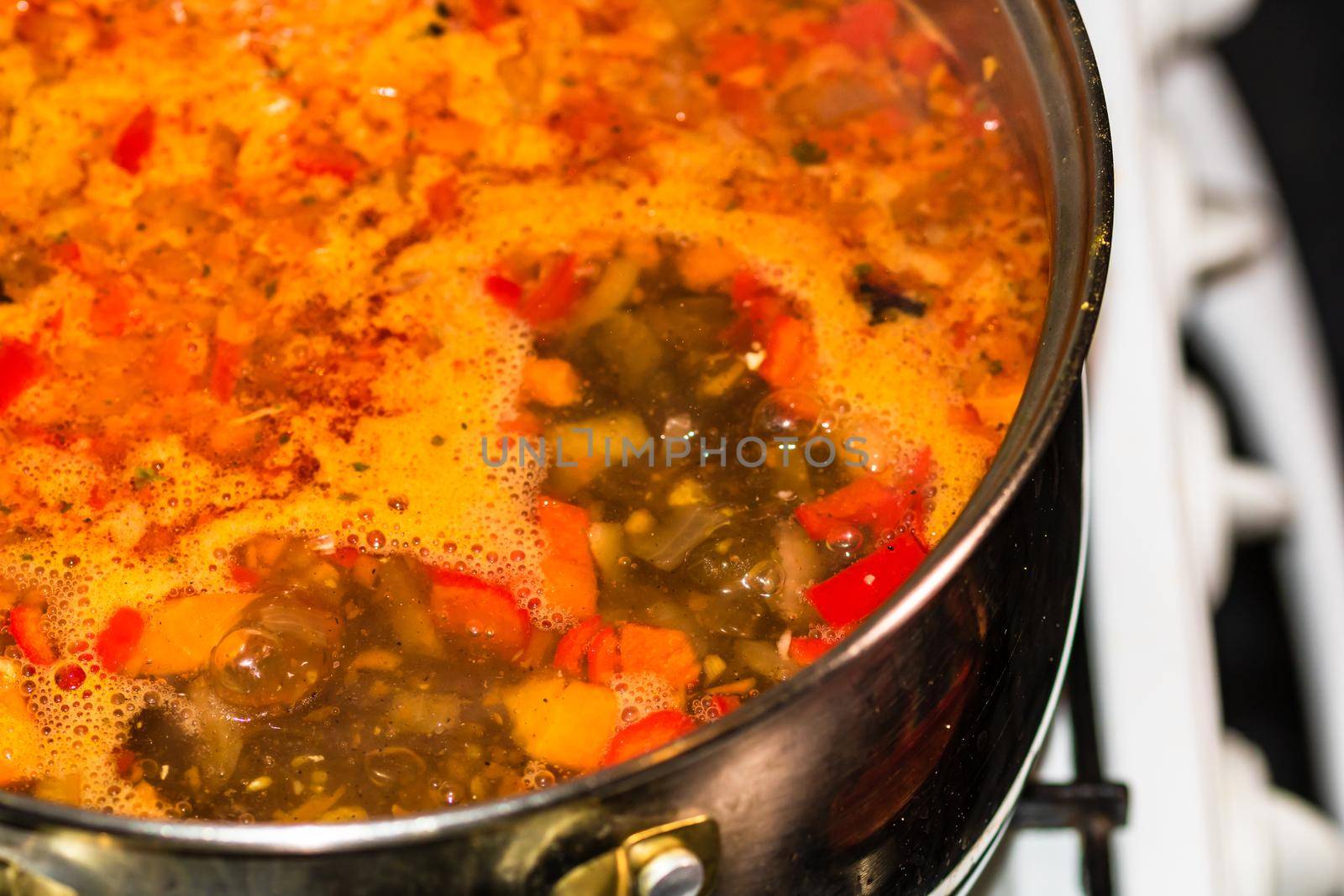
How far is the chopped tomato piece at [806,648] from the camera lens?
975 mm

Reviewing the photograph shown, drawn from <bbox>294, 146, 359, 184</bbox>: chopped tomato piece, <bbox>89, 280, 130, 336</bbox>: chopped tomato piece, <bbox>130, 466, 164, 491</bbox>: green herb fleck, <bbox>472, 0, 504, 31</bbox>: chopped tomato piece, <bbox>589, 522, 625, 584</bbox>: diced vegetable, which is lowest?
<bbox>589, 522, 625, 584</bbox>: diced vegetable

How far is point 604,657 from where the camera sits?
97cm

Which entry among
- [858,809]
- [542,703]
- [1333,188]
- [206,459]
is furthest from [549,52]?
[1333,188]

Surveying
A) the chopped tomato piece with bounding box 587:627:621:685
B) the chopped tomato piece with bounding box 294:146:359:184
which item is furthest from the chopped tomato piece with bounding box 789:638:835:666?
the chopped tomato piece with bounding box 294:146:359:184

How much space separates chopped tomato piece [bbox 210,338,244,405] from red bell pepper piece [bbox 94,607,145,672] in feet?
0.66

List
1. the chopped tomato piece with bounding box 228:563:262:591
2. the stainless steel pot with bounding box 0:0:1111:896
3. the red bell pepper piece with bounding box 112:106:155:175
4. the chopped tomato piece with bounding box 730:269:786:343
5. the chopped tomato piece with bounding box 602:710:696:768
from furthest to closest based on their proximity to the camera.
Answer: the red bell pepper piece with bounding box 112:106:155:175, the chopped tomato piece with bounding box 730:269:786:343, the chopped tomato piece with bounding box 228:563:262:591, the chopped tomato piece with bounding box 602:710:696:768, the stainless steel pot with bounding box 0:0:1111:896

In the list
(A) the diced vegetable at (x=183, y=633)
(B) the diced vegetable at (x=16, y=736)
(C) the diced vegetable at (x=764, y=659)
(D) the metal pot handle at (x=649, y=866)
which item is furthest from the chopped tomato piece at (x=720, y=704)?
(B) the diced vegetable at (x=16, y=736)

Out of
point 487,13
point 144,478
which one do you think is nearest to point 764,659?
point 144,478

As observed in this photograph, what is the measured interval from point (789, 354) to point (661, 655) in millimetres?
296

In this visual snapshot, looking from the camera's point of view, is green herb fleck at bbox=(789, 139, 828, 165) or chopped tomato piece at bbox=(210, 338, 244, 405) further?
green herb fleck at bbox=(789, 139, 828, 165)

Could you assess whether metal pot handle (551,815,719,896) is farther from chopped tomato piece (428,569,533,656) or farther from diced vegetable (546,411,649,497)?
diced vegetable (546,411,649,497)

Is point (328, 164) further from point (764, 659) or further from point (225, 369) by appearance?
point (764, 659)

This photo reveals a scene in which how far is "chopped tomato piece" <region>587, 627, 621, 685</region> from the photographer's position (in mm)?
967

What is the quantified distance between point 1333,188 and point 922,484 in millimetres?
1799
